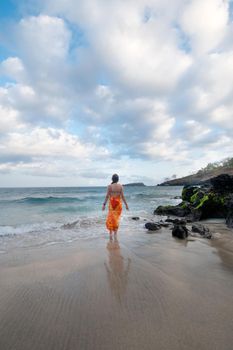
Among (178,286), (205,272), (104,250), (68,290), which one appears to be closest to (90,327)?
(68,290)

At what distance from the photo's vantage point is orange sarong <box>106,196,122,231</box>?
6.90 meters

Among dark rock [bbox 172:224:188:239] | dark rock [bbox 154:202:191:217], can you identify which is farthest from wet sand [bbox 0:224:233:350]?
dark rock [bbox 154:202:191:217]

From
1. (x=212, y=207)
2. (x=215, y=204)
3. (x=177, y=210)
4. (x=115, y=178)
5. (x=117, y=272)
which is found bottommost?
(x=177, y=210)

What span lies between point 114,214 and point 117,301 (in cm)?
437

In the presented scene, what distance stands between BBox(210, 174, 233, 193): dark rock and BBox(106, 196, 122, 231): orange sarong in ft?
27.8

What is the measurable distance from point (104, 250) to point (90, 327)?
319cm

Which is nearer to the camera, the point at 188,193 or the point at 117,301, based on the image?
the point at 117,301

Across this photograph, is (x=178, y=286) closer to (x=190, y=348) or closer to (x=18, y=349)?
(x=190, y=348)

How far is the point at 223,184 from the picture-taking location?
12789 millimetres

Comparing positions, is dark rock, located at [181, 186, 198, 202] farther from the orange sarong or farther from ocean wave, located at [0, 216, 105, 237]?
the orange sarong

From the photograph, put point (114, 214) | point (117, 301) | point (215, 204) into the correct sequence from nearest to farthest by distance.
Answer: point (117, 301) → point (114, 214) → point (215, 204)

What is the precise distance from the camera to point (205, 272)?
3.72m

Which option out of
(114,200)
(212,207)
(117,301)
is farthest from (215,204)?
(117,301)

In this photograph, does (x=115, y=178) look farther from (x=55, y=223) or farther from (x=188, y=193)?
(x=188, y=193)
